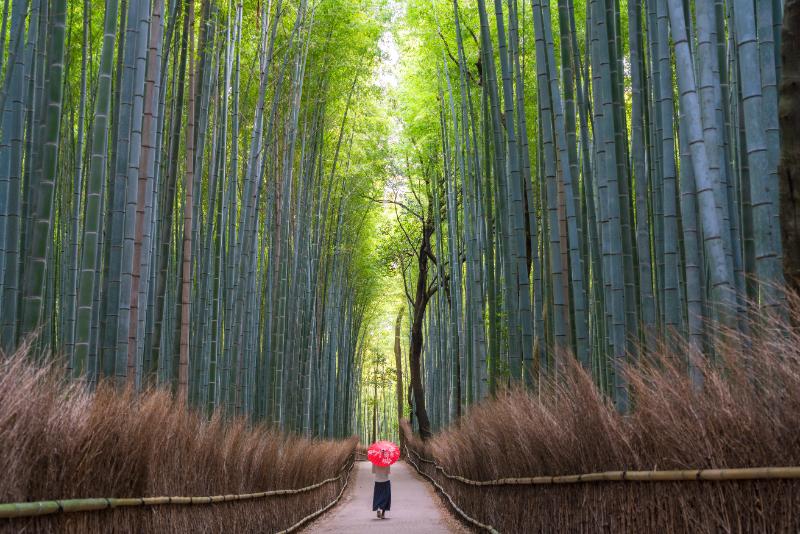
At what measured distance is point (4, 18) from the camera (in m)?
5.49

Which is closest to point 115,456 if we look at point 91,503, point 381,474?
point 91,503

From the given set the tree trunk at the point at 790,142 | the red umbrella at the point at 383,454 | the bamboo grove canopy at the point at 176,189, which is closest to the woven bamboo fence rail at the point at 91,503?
the bamboo grove canopy at the point at 176,189

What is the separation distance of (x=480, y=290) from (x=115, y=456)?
6.17m

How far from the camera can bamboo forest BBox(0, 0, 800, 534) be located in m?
2.30

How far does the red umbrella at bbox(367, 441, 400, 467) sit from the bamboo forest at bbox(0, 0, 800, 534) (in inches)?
1.6

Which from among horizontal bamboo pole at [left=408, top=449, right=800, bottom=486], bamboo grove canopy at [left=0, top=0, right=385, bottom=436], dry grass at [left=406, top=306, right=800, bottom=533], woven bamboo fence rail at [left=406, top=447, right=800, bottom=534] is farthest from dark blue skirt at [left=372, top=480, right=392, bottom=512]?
horizontal bamboo pole at [left=408, top=449, right=800, bottom=486]

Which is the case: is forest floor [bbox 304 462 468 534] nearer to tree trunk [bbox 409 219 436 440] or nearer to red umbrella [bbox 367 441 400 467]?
red umbrella [bbox 367 441 400 467]

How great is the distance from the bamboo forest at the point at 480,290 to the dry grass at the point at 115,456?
15 mm

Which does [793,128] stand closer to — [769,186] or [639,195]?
[769,186]

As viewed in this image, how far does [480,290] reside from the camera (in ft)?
28.5

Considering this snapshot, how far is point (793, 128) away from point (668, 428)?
0.95 meters

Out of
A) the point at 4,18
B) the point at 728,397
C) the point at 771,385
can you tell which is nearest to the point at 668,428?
the point at 728,397

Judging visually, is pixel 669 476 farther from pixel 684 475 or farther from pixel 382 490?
pixel 382 490

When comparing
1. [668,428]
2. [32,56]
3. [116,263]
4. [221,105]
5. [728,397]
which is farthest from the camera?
[221,105]
